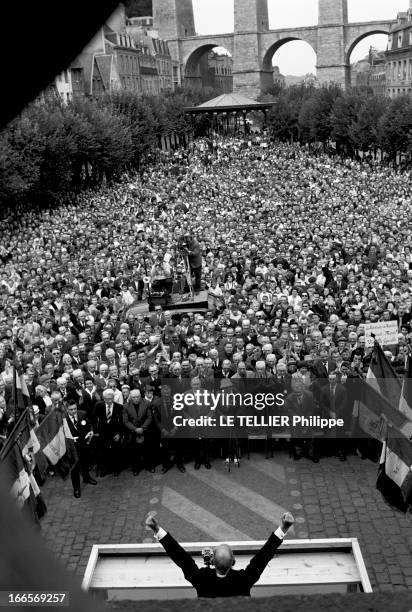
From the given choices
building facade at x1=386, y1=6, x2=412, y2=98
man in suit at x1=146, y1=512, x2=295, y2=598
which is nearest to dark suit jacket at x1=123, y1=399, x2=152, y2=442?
man in suit at x1=146, y1=512, x2=295, y2=598

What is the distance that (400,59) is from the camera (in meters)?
87.6

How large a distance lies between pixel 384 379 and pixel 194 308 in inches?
406

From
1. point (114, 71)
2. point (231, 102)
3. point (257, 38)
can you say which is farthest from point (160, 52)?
point (231, 102)

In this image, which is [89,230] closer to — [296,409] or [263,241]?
[263,241]

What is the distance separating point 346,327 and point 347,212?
54.9 ft

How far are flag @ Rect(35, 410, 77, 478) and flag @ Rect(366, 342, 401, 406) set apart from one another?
464 cm

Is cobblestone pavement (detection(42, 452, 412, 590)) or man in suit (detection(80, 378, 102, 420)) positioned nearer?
cobblestone pavement (detection(42, 452, 412, 590))

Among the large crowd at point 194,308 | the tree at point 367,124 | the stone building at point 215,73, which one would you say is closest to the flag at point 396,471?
the large crowd at point 194,308

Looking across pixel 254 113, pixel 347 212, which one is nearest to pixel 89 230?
pixel 347 212

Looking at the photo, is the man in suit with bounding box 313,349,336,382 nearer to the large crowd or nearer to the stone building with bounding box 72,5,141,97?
the large crowd

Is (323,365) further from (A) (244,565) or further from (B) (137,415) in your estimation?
(A) (244,565)

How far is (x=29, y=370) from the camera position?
43.1ft

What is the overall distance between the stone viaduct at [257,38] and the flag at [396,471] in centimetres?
9573

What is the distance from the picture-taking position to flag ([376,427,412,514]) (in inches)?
351
